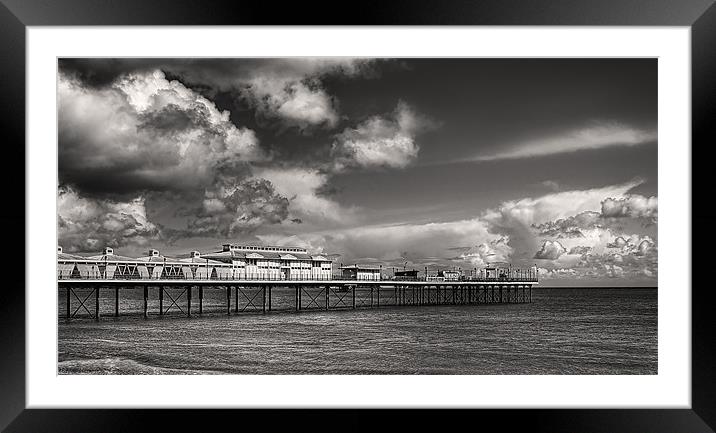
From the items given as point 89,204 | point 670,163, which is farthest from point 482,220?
point 670,163

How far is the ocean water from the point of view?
1287 cm

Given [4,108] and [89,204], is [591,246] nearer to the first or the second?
[89,204]

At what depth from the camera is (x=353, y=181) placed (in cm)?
3447

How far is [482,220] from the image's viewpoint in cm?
3678

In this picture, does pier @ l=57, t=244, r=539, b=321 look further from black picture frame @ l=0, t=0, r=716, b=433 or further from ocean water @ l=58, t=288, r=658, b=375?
black picture frame @ l=0, t=0, r=716, b=433

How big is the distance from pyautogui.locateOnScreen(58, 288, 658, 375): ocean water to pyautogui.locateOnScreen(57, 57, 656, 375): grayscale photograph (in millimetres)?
202
